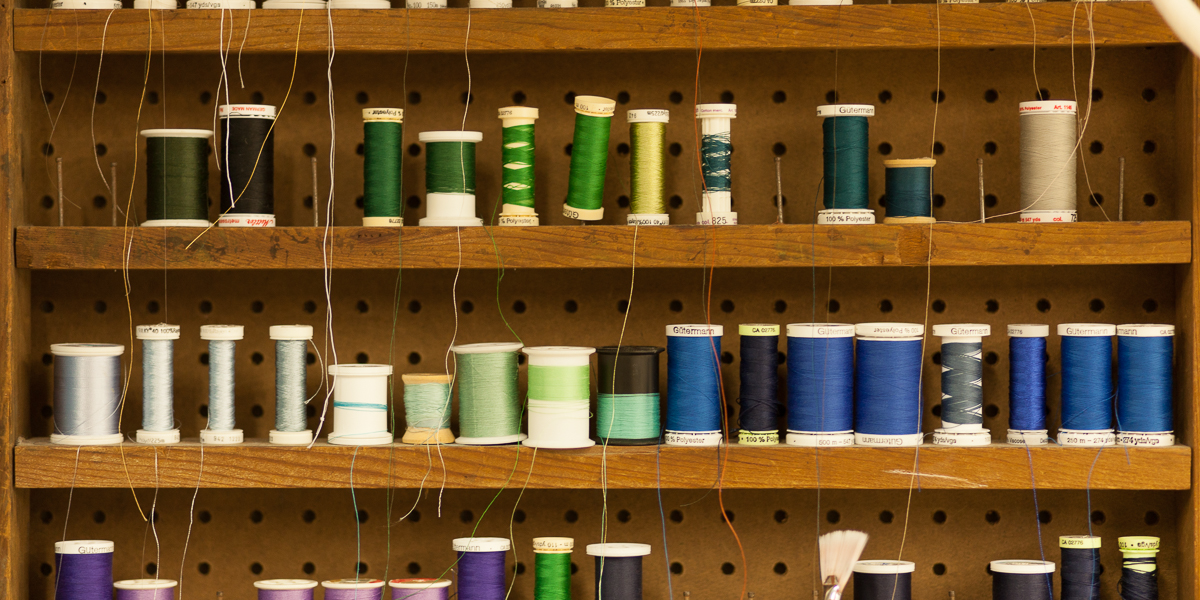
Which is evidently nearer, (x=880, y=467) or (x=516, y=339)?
(x=880, y=467)

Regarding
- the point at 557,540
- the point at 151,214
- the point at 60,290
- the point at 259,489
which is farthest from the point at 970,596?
the point at 60,290

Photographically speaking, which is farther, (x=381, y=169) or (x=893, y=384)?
(x=381, y=169)

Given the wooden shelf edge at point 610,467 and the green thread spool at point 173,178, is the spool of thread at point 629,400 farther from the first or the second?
the green thread spool at point 173,178

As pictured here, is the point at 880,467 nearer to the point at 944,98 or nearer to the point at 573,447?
the point at 573,447

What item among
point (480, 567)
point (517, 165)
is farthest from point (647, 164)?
point (480, 567)

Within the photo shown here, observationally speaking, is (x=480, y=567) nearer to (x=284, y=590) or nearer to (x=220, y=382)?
(x=284, y=590)

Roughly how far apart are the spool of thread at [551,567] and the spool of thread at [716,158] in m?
0.70

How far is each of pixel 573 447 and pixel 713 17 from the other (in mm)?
882

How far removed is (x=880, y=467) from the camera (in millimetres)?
1906

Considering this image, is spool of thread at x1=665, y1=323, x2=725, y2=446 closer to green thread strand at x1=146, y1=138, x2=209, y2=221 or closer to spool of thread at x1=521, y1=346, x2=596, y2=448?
spool of thread at x1=521, y1=346, x2=596, y2=448

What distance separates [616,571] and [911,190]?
0.95 m

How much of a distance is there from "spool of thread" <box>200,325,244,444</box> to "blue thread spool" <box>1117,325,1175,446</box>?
1755 millimetres

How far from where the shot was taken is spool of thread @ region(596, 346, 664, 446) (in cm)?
196

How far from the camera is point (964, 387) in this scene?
6.41 feet
